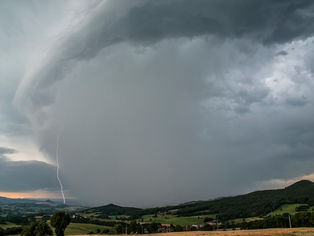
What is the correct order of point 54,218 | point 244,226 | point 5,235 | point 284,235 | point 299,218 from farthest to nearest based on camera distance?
point 244,226
point 5,235
point 299,218
point 54,218
point 284,235

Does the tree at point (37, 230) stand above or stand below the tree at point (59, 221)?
below

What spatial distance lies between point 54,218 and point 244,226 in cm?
14952

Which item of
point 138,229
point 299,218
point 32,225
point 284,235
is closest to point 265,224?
point 299,218

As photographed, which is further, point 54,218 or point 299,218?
point 299,218

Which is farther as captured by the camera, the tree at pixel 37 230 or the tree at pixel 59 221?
the tree at pixel 37 230

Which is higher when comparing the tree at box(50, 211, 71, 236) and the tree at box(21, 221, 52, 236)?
the tree at box(50, 211, 71, 236)

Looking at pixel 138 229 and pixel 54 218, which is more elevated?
pixel 54 218

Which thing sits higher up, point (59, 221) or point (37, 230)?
point (59, 221)

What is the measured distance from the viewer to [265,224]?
179 meters

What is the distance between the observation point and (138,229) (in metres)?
175

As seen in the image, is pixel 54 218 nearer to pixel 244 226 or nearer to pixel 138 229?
pixel 138 229

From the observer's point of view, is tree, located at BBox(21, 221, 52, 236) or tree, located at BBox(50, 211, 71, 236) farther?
tree, located at BBox(21, 221, 52, 236)

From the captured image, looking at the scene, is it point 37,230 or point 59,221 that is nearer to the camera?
point 59,221

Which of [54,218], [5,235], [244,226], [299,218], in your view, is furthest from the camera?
[244,226]
